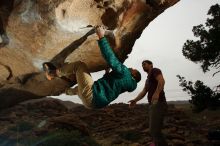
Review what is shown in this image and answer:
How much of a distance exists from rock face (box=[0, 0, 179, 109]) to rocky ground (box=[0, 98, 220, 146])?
8.33 m

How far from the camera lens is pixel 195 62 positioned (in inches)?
917

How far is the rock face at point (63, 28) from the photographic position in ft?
23.5

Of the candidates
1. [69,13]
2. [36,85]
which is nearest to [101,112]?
[36,85]

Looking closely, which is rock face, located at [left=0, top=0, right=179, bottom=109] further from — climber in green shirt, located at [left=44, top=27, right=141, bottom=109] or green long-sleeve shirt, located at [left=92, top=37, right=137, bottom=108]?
green long-sleeve shirt, located at [left=92, top=37, right=137, bottom=108]

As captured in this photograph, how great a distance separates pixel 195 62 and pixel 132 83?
1782 centimetres

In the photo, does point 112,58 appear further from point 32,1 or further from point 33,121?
point 33,121

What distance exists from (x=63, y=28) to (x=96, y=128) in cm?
1503

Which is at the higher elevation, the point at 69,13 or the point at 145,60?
the point at 69,13

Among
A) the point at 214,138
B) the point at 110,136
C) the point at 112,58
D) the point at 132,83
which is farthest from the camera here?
the point at 110,136

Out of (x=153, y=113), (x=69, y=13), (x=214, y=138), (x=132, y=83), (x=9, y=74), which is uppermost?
(x=69, y=13)

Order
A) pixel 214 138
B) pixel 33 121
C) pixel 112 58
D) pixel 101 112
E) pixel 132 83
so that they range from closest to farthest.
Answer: pixel 112 58
pixel 132 83
pixel 214 138
pixel 33 121
pixel 101 112

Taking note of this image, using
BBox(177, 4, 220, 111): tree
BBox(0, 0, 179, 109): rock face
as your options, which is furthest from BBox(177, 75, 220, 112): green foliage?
BBox(0, 0, 179, 109): rock face

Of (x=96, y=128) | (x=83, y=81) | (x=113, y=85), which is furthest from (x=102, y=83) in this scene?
(x=96, y=128)

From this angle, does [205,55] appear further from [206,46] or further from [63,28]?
[63,28]
